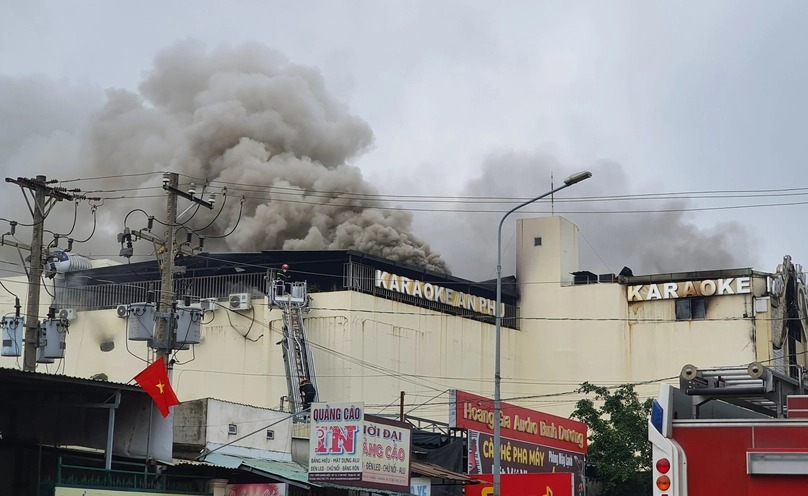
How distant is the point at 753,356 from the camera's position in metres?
52.5

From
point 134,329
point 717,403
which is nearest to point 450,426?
point 134,329

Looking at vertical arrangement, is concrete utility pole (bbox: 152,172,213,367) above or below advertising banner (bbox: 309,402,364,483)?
above

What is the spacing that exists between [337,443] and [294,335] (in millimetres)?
21450

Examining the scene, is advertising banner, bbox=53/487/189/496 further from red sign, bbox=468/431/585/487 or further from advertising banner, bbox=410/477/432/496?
red sign, bbox=468/431/585/487

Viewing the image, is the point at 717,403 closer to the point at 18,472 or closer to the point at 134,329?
the point at 18,472

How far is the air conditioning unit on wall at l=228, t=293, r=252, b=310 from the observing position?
4747cm

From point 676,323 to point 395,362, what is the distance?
15085 millimetres

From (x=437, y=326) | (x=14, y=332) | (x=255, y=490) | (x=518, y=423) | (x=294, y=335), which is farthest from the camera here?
(x=437, y=326)

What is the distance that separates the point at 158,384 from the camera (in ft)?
74.1

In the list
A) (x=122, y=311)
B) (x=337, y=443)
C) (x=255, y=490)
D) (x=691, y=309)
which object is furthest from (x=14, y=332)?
(x=691, y=309)

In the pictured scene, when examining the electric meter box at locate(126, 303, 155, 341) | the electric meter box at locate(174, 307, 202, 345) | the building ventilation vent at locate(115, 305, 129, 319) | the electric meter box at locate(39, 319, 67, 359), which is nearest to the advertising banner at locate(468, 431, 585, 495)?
the electric meter box at locate(174, 307, 202, 345)

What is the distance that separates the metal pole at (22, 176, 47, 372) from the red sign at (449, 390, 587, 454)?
11.6 meters

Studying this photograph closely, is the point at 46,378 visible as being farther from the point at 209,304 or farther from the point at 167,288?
the point at 209,304

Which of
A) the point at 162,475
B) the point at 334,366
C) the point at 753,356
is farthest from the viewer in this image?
the point at 753,356
